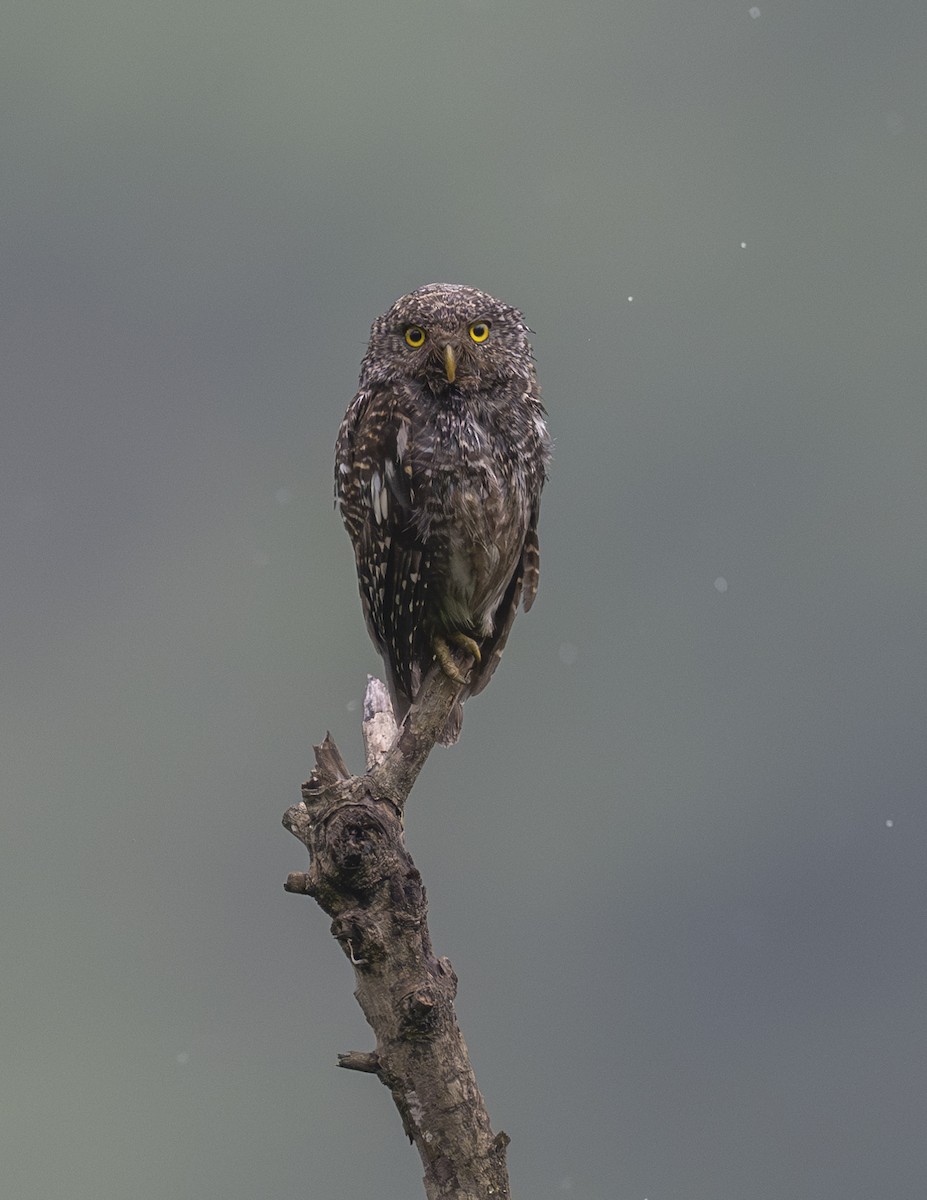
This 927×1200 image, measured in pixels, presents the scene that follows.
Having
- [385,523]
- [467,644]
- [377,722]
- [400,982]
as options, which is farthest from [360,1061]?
[385,523]

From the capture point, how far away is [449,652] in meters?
4.34

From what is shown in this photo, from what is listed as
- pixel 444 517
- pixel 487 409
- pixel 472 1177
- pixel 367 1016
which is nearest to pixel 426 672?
pixel 444 517

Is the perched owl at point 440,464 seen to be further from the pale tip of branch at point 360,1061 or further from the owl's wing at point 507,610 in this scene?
the pale tip of branch at point 360,1061

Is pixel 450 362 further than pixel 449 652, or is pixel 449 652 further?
pixel 449 652

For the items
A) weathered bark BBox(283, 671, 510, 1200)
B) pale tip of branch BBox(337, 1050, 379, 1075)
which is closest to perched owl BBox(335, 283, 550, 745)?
weathered bark BBox(283, 671, 510, 1200)

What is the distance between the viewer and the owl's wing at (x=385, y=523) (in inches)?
162

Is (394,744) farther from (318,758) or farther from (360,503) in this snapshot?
(360,503)

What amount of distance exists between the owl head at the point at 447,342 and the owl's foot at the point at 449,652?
34.6 inches

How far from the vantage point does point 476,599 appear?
14.1 feet

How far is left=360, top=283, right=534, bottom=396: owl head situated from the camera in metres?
4.03

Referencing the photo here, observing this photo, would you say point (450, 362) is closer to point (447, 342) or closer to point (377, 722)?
point (447, 342)

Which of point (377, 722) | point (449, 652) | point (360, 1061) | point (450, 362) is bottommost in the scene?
point (360, 1061)

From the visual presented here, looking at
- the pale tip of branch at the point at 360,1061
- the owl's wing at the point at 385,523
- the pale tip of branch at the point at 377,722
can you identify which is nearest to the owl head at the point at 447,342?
the owl's wing at the point at 385,523

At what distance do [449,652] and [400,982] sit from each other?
125 centimetres
